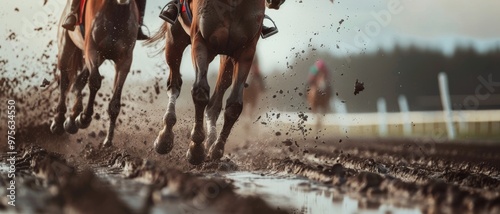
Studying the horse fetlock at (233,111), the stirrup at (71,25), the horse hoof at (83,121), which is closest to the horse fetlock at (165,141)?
the horse fetlock at (233,111)

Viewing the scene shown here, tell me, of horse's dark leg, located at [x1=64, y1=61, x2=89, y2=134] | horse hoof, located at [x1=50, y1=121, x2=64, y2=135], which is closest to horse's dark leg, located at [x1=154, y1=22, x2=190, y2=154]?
horse's dark leg, located at [x1=64, y1=61, x2=89, y2=134]

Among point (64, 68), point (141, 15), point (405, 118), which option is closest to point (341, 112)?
point (405, 118)

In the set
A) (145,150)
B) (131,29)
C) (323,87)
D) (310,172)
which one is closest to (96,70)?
(131,29)

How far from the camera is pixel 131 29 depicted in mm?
9438

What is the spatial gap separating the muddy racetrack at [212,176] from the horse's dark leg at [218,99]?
0.29m

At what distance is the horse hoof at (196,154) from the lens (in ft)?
25.8

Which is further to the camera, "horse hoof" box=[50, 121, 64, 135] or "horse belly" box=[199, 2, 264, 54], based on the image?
"horse hoof" box=[50, 121, 64, 135]

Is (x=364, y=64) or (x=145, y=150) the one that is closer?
(x=145, y=150)

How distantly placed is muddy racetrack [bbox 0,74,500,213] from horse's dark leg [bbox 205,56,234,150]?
0.96 ft

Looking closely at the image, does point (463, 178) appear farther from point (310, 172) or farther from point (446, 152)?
point (446, 152)

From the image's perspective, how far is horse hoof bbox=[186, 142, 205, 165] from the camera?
7.86 metres

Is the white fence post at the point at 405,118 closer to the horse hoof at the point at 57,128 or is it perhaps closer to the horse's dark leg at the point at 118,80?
the horse hoof at the point at 57,128

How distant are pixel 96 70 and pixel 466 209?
5363mm

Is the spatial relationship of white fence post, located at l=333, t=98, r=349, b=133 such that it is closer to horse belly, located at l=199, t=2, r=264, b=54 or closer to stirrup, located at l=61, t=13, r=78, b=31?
stirrup, located at l=61, t=13, r=78, b=31
